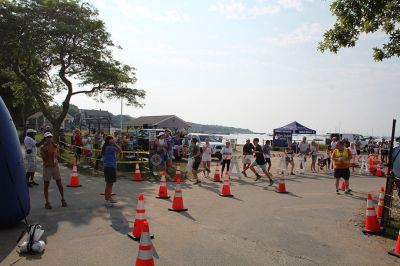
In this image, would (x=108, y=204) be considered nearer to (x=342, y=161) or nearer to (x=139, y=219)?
(x=139, y=219)

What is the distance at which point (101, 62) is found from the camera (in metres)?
25.5

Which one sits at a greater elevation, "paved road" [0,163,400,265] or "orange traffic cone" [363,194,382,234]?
"orange traffic cone" [363,194,382,234]

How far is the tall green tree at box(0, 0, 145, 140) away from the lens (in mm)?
22156


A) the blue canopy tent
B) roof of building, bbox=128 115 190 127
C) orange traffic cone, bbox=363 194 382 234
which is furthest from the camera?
roof of building, bbox=128 115 190 127

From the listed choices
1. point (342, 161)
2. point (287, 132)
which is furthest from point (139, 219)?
point (287, 132)

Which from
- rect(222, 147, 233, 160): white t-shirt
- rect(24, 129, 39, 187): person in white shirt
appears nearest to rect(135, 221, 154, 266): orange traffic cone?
rect(24, 129, 39, 187): person in white shirt

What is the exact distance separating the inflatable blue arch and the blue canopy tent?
102 feet

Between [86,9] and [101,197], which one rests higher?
[86,9]

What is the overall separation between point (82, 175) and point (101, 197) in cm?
514

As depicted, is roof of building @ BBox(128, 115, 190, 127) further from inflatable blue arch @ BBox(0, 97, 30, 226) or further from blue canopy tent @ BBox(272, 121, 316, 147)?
inflatable blue arch @ BBox(0, 97, 30, 226)

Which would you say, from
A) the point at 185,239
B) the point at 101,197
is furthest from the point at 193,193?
the point at 185,239

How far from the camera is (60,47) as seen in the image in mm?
23062

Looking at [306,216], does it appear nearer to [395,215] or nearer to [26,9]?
[395,215]

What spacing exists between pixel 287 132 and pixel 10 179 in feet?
109
